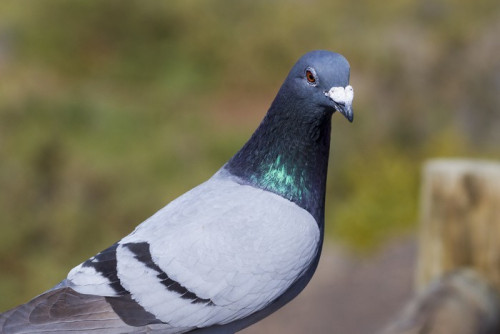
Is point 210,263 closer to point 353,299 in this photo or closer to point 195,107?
point 353,299

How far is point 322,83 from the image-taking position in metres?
2.35

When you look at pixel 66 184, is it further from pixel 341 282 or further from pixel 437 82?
pixel 437 82

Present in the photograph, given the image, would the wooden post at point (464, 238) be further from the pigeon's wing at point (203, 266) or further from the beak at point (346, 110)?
the beak at point (346, 110)

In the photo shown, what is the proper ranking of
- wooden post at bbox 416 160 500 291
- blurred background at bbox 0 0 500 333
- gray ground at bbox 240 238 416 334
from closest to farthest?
1. wooden post at bbox 416 160 500 291
2. gray ground at bbox 240 238 416 334
3. blurred background at bbox 0 0 500 333

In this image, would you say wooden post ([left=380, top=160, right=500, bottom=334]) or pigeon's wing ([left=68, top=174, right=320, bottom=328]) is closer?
pigeon's wing ([left=68, top=174, right=320, bottom=328])

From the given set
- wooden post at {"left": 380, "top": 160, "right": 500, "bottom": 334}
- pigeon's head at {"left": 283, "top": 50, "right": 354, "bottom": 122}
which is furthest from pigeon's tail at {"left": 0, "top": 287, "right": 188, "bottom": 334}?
wooden post at {"left": 380, "top": 160, "right": 500, "bottom": 334}

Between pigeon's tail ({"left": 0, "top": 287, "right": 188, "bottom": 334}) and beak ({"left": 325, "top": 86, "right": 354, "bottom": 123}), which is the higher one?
beak ({"left": 325, "top": 86, "right": 354, "bottom": 123})

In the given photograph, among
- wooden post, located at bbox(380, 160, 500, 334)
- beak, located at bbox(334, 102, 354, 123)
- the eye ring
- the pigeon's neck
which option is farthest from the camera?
wooden post, located at bbox(380, 160, 500, 334)

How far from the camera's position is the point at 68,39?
1332cm

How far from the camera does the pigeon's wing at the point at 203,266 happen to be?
2.34 metres

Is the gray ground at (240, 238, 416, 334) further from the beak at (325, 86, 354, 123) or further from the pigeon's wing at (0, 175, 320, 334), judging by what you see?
the beak at (325, 86, 354, 123)

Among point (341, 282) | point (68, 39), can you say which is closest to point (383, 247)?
point (341, 282)

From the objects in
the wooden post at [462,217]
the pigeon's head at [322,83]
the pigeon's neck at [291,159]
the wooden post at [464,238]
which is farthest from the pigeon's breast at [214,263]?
the wooden post at [462,217]

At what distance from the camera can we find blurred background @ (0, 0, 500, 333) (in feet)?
23.9
